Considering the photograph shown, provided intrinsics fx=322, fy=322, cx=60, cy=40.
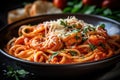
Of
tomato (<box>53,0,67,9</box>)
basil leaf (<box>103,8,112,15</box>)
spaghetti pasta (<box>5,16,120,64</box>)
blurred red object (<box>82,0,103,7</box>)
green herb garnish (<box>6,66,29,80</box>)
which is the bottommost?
green herb garnish (<box>6,66,29,80</box>)

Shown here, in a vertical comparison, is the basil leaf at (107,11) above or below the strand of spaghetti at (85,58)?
above

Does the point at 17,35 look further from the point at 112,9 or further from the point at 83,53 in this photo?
the point at 112,9

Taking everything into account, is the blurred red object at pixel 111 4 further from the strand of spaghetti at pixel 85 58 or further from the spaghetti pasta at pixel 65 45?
the strand of spaghetti at pixel 85 58

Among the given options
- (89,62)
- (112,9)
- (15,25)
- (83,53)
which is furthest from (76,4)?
(89,62)

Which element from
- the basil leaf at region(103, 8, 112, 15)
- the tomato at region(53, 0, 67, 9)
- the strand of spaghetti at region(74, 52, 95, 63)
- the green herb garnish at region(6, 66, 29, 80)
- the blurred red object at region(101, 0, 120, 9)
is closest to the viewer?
the strand of spaghetti at region(74, 52, 95, 63)

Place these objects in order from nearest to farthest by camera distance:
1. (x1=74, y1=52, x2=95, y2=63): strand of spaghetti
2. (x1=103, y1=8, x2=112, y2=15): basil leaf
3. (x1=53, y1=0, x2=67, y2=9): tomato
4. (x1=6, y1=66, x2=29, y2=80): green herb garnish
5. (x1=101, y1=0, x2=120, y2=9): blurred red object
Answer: (x1=74, y1=52, x2=95, y2=63): strand of spaghetti < (x1=6, y1=66, x2=29, y2=80): green herb garnish < (x1=103, y1=8, x2=112, y2=15): basil leaf < (x1=101, y1=0, x2=120, y2=9): blurred red object < (x1=53, y1=0, x2=67, y2=9): tomato

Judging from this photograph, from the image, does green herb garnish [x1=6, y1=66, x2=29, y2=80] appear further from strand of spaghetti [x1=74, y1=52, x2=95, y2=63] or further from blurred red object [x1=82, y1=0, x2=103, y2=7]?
blurred red object [x1=82, y1=0, x2=103, y2=7]

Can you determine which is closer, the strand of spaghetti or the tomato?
the strand of spaghetti

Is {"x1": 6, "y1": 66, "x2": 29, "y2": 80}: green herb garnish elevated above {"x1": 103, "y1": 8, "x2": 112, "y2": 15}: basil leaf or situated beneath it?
situated beneath

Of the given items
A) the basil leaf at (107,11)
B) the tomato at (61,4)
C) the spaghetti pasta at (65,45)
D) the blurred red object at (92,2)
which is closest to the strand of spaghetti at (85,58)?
the spaghetti pasta at (65,45)

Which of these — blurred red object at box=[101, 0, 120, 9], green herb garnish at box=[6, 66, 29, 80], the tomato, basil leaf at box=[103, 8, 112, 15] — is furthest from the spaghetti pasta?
the tomato
